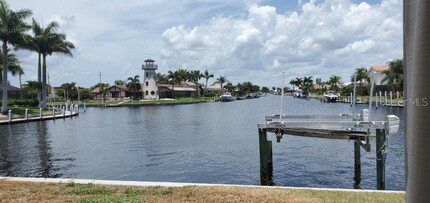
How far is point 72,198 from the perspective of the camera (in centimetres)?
946

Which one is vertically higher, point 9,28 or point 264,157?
point 9,28

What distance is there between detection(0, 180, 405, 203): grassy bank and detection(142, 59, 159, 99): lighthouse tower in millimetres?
119451

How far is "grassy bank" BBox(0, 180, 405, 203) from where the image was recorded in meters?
9.20

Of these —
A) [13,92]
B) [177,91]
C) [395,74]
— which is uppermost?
[395,74]

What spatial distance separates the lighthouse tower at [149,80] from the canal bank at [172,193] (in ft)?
Result: 391

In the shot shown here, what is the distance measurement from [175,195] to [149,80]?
12166 cm

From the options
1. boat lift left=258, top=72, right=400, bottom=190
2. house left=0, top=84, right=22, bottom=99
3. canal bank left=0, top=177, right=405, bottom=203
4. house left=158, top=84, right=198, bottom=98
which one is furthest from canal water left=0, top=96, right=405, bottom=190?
house left=158, top=84, right=198, bottom=98

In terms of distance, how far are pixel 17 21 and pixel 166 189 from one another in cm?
5507

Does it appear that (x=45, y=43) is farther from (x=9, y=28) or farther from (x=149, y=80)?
(x=149, y=80)

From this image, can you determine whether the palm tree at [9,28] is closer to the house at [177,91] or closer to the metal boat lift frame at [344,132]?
the metal boat lift frame at [344,132]

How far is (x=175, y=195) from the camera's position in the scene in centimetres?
977

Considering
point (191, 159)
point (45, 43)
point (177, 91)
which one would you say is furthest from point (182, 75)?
point (191, 159)

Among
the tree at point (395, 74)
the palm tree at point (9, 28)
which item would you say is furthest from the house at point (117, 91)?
the tree at point (395, 74)

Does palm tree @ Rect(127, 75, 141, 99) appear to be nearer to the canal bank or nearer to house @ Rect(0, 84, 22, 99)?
house @ Rect(0, 84, 22, 99)
